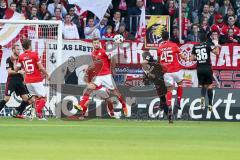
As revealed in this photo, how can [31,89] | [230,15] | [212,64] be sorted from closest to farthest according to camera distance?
[31,89]
[212,64]
[230,15]

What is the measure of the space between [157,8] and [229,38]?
9.78 ft

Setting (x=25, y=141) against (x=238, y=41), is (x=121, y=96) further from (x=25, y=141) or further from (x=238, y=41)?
(x=25, y=141)

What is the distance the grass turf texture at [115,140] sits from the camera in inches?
582

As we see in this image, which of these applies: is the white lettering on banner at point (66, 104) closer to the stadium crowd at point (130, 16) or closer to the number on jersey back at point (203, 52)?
the stadium crowd at point (130, 16)

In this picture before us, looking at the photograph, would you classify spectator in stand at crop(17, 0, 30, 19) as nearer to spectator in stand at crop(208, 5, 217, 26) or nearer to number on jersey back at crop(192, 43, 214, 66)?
number on jersey back at crop(192, 43, 214, 66)

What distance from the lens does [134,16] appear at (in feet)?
99.7

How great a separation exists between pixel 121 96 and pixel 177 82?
5.68ft

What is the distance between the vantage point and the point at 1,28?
88.3 feet

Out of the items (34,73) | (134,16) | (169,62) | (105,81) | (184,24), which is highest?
(134,16)

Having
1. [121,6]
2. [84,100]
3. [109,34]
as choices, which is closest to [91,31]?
[109,34]

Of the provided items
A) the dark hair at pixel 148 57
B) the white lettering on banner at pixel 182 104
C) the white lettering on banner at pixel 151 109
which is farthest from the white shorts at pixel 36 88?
the white lettering on banner at pixel 182 104

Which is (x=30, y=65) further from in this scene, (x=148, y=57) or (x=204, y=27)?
(x=204, y=27)

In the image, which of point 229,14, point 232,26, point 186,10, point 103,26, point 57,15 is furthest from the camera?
point 186,10

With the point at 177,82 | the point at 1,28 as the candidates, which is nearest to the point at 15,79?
the point at 1,28
